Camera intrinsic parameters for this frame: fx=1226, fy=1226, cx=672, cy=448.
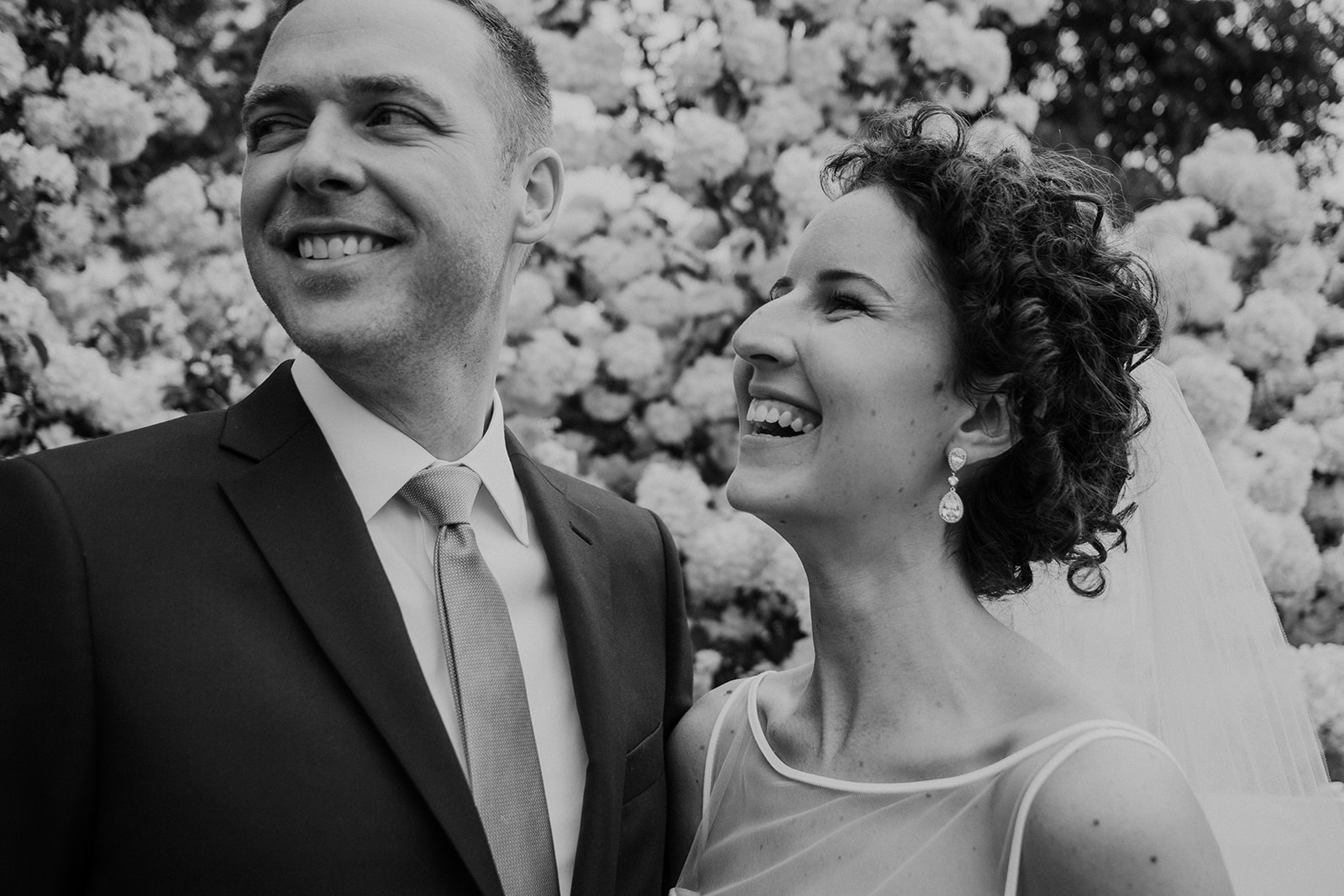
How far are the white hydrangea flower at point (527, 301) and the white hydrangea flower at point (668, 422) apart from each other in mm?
477

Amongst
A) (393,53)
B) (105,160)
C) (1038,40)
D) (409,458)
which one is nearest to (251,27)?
(105,160)

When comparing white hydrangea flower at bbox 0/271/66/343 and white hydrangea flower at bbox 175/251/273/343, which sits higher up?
white hydrangea flower at bbox 0/271/66/343

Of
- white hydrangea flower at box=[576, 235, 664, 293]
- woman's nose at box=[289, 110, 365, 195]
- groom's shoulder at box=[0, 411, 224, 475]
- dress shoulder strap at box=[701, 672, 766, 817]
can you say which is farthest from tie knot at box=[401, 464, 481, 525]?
white hydrangea flower at box=[576, 235, 664, 293]

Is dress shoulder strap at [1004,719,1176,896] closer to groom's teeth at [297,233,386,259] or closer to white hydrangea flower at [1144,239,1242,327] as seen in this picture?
groom's teeth at [297,233,386,259]

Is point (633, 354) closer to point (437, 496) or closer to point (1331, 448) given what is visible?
point (437, 496)

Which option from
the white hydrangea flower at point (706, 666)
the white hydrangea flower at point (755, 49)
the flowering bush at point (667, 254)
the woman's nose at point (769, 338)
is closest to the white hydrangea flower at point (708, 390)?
the flowering bush at point (667, 254)

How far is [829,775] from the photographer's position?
2.30m

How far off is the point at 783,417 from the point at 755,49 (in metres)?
2.02

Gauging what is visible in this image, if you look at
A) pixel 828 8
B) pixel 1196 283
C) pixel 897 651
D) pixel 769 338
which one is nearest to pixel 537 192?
pixel 769 338

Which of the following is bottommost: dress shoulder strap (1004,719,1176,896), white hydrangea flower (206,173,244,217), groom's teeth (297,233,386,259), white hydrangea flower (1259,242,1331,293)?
dress shoulder strap (1004,719,1176,896)

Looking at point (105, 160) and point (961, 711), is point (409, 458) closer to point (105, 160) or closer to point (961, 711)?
point (961, 711)

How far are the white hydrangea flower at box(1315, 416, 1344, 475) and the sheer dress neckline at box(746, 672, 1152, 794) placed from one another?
216 cm

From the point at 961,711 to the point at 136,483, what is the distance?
1461 mm

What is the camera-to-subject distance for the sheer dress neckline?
6.66ft
